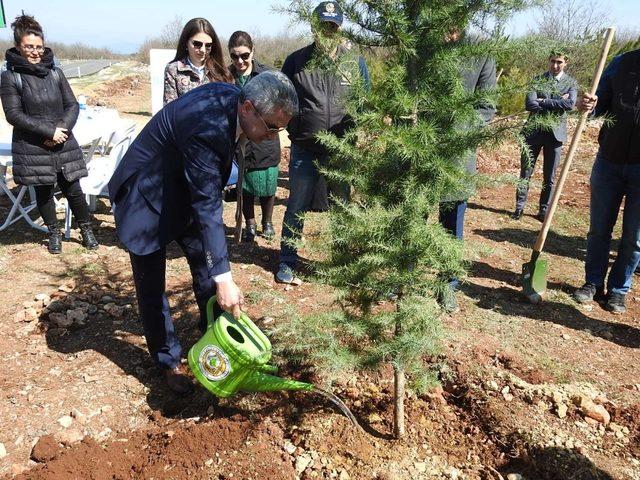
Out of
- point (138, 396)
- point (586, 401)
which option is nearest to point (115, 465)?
point (138, 396)

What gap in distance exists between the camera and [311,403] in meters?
2.71

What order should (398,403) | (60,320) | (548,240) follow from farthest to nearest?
→ (548,240)
(60,320)
(398,403)

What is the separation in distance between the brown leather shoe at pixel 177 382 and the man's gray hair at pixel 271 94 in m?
1.62

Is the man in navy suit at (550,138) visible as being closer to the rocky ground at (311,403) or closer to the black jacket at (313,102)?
the rocky ground at (311,403)

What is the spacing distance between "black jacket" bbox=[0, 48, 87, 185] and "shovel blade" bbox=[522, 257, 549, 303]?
401 cm

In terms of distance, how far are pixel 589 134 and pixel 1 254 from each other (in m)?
11.5

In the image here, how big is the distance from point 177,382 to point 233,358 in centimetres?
76

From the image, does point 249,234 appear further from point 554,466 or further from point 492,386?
point 554,466

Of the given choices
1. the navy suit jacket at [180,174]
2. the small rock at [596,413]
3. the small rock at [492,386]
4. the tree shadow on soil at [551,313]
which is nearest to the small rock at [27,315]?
the navy suit jacket at [180,174]

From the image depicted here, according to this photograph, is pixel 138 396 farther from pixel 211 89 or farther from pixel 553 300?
pixel 553 300

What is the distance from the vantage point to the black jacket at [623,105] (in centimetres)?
354

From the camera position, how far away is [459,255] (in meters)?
2.01

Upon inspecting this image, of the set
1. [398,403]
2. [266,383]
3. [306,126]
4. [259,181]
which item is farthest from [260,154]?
[398,403]

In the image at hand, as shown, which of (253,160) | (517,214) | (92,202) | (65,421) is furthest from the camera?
(517,214)
